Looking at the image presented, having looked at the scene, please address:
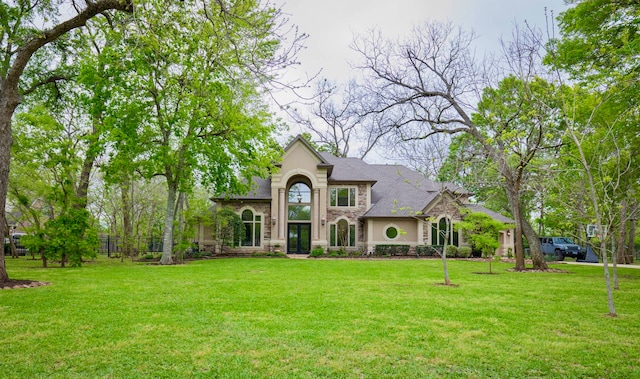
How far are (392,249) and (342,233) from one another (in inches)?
137

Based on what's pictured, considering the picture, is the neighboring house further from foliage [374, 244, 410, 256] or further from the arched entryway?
foliage [374, 244, 410, 256]

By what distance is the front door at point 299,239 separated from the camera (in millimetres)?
27219

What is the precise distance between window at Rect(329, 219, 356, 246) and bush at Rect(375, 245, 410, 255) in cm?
218

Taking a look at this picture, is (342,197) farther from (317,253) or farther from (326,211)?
(317,253)

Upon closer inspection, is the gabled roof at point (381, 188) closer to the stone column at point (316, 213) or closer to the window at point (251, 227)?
the window at point (251, 227)

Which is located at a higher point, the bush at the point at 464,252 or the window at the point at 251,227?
the window at the point at 251,227

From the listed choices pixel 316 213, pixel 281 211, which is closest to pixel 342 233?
pixel 316 213

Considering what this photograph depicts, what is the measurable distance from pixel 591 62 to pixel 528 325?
33.0 ft

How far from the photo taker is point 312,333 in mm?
5723

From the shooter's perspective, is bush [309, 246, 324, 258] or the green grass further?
bush [309, 246, 324, 258]

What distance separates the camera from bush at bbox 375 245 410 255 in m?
25.2

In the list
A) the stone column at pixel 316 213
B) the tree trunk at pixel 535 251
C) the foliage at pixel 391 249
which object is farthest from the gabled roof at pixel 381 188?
the tree trunk at pixel 535 251

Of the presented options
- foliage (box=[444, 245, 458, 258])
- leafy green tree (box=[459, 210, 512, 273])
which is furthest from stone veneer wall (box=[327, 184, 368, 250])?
leafy green tree (box=[459, 210, 512, 273])

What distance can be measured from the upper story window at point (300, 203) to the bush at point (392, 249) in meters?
5.16
